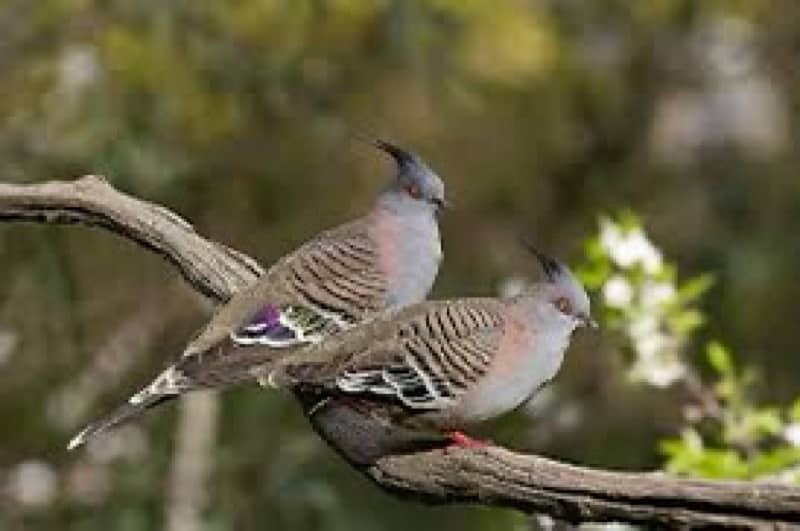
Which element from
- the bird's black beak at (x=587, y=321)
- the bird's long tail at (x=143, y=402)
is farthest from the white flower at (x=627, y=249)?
the bird's long tail at (x=143, y=402)

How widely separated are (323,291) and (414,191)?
9.2 inches

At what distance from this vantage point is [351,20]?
8.28m

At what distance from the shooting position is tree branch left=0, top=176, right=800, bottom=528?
2660 mm

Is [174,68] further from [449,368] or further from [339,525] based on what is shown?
[449,368]

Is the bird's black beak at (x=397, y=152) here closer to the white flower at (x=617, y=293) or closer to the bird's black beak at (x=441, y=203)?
the bird's black beak at (x=441, y=203)

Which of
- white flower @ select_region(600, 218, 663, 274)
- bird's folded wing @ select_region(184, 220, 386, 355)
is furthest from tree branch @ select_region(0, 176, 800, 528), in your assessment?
white flower @ select_region(600, 218, 663, 274)

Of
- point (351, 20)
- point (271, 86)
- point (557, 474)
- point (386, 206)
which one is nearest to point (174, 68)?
point (271, 86)

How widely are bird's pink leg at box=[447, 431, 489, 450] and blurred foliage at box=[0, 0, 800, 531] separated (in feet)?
2.65

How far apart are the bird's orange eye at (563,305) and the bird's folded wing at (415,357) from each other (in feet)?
0.25

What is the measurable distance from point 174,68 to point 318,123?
530 mm

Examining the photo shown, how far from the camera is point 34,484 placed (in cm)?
639

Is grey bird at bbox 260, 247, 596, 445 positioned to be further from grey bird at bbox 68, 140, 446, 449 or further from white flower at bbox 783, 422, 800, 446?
white flower at bbox 783, 422, 800, 446

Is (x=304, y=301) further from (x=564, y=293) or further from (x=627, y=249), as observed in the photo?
(x=627, y=249)

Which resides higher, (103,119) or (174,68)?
(174,68)
